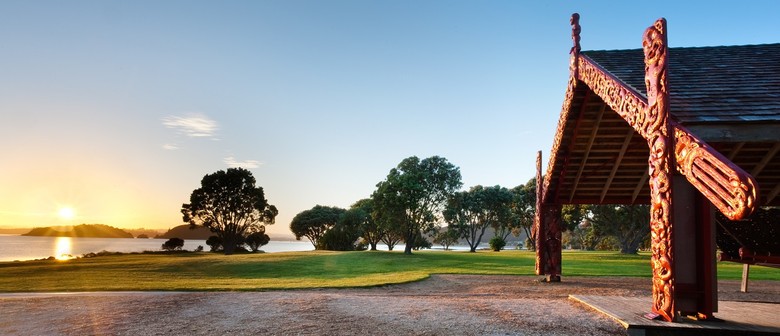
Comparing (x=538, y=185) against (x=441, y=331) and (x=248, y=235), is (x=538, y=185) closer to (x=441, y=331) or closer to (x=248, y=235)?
(x=441, y=331)

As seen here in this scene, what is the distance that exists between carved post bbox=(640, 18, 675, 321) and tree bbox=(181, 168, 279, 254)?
5901 cm

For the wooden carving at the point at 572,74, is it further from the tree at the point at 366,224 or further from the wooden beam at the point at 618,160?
the tree at the point at 366,224

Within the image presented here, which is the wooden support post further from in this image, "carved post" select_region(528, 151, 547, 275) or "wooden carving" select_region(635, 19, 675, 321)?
"carved post" select_region(528, 151, 547, 275)

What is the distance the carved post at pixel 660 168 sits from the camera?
7965 millimetres

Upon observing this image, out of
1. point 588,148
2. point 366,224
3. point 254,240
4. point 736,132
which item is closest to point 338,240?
point 366,224

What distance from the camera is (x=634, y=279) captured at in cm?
1919

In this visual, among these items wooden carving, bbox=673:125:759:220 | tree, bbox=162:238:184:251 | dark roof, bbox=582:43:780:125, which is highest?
dark roof, bbox=582:43:780:125

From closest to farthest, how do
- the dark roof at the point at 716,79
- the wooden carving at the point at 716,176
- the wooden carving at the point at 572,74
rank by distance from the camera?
the wooden carving at the point at 716,176
the dark roof at the point at 716,79
the wooden carving at the point at 572,74

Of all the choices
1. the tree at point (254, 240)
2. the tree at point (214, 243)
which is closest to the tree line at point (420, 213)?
the tree at point (254, 240)

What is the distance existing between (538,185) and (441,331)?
10.9m

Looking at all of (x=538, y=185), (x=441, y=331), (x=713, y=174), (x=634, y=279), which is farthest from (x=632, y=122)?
(x=634, y=279)

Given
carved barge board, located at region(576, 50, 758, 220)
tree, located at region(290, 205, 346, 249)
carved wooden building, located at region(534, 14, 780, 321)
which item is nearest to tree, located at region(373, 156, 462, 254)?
carved wooden building, located at region(534, 14, 780, 321)

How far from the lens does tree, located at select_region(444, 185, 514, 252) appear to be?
70.6 metres

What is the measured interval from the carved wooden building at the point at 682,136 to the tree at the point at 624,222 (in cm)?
3682
